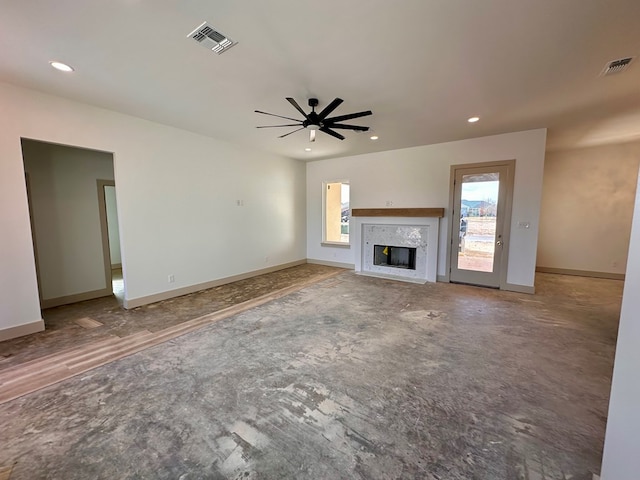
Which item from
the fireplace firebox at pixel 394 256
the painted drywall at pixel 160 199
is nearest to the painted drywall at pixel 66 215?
the painted drywall at pixel 160 199

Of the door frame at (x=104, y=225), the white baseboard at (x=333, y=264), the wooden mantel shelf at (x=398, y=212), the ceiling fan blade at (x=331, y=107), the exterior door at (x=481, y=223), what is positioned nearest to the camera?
the ceiling fan blade at (x=331, y=107)

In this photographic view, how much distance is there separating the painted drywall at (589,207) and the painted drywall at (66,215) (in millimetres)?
9715

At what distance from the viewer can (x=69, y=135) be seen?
336 centimetres

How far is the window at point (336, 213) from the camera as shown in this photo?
7.35 metres

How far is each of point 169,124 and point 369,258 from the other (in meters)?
4.93

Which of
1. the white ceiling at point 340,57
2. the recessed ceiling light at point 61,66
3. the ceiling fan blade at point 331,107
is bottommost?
the ceiling fan blade at point 331,107

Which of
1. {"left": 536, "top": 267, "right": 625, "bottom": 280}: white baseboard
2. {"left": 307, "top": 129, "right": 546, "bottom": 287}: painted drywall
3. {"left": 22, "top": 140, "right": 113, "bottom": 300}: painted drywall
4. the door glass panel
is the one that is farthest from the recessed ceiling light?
{"left": 536, "top": 267, "right": 625, "bottom": 280}: white baseboard

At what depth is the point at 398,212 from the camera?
579cm

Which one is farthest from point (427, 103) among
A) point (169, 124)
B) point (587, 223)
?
point (587, 223)

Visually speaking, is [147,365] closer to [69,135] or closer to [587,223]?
[69,135]

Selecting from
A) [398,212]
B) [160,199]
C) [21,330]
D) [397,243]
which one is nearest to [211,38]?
[160,199]

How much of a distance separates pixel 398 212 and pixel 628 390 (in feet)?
16.1

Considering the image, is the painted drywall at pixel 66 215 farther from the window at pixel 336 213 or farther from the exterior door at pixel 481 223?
the exterior door at pixel 481 223

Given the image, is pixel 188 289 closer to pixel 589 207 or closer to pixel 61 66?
pixel 61 66
